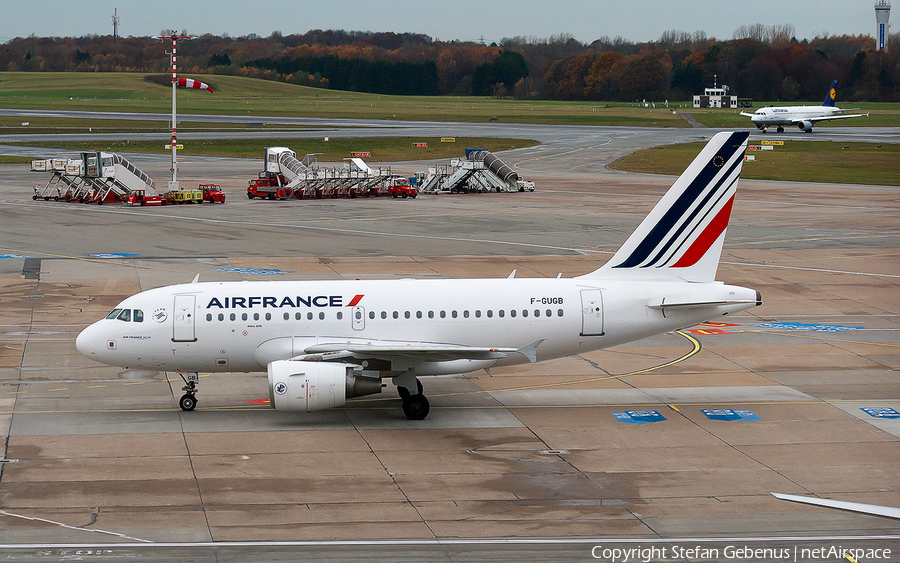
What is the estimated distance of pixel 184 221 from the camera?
232 feet

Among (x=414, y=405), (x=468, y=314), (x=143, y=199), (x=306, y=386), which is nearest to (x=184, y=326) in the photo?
(x=306, y=386)

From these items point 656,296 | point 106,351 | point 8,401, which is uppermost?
point 656,296

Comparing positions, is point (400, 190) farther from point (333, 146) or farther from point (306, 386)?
point (306, 386)

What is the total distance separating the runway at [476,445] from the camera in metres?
19.6

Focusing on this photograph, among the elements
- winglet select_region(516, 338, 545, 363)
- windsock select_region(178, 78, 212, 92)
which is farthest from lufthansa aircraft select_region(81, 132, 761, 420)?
windsock select_region(178, 78, 212, 92)

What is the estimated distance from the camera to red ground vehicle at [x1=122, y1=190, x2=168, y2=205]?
264 ft

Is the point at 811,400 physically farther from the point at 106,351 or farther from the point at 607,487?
the point at 106,351

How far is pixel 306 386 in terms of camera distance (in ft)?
86.0

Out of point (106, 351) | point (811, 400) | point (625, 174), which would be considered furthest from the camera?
point (625, 174)

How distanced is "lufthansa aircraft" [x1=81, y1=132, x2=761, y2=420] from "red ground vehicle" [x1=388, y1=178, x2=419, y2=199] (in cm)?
6006

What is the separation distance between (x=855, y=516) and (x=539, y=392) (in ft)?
40.0

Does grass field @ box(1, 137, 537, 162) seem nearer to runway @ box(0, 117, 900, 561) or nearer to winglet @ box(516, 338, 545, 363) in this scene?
runway @ box(0, 117, 900, 561)

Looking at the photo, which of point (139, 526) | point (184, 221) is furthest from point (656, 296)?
point (184, 221)

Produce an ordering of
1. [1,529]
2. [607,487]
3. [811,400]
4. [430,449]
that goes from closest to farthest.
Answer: [1,529]
[607,487]
[430,449]
[811,400]
